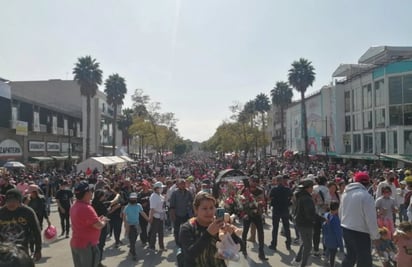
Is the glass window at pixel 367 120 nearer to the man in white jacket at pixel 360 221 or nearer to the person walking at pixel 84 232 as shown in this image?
the man in white jacket at pixel 360 221

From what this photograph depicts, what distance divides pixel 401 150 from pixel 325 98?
18.4 m

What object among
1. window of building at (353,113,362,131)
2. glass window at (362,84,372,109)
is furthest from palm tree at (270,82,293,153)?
glass window at (362,84,372,109)

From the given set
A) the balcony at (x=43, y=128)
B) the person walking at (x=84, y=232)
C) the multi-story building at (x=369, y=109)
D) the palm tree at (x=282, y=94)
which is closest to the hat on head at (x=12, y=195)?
the person walking at (x=84, y=232)

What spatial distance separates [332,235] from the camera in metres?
7.84

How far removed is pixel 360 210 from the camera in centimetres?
573

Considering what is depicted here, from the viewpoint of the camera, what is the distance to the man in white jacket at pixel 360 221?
5617mm

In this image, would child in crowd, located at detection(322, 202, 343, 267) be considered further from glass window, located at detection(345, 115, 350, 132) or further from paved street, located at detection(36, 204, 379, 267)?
glass window, located at detection(345, 115, 350, 132)

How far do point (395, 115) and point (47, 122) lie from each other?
3702 centimetres

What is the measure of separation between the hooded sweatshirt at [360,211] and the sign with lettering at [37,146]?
134 ft

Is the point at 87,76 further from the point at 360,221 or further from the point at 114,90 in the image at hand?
the point at 360,221

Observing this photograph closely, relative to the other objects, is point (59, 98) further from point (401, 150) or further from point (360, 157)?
point (401, 150)

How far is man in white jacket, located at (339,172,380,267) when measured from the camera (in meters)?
5.62

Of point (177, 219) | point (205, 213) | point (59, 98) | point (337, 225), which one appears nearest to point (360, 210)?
point (337, 225)

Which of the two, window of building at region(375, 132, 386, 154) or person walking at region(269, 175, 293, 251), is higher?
window of building at region(375, 132, 386, 154)
